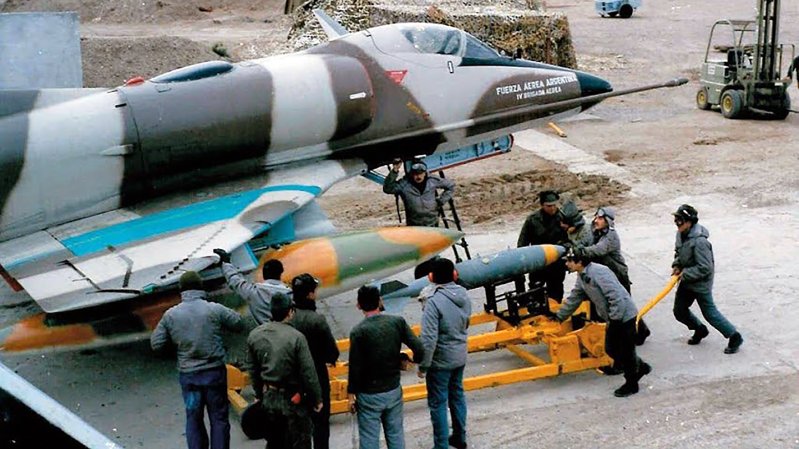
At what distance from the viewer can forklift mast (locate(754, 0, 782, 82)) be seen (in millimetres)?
21375

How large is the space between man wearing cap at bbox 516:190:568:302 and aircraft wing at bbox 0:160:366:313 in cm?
243

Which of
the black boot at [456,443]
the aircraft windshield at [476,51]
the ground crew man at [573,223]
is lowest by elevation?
the black boot at [456,443]

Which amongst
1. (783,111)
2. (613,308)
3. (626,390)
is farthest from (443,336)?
(783,111)

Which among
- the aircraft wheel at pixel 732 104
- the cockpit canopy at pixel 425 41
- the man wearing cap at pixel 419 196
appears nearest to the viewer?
the man wearing cap at pixel 419 196

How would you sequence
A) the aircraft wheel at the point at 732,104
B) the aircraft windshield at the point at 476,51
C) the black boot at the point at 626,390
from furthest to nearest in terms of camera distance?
the aircraft wheel at the point at 732,104 < the aircraft windshield at the point at 476,51 < the black boot at the point at 626,390

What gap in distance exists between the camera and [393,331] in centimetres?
803

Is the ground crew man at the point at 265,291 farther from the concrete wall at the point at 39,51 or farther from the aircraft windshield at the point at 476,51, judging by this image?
the concrete wall at the point at 39,51

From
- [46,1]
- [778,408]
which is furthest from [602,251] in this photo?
[46,1]

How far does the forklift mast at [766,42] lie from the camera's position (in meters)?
21.4

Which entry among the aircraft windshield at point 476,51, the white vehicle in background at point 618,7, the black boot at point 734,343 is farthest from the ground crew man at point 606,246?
the white vehicle in background at point 618,7

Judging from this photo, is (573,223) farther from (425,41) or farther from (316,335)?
(316,335)

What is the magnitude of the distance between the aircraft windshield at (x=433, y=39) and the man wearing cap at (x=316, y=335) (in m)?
5.47

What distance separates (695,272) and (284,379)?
4.61 m

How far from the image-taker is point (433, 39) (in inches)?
519
